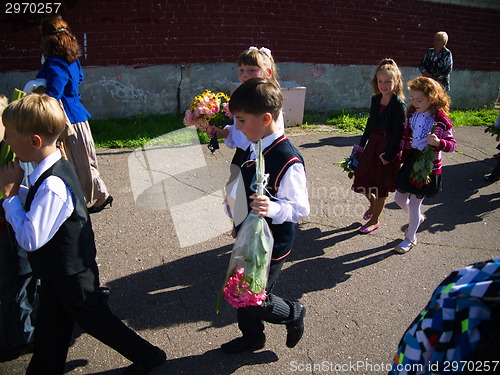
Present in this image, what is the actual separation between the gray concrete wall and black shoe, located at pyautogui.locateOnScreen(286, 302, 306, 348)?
6.53 meters

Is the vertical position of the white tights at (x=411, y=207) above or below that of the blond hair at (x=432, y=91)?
below

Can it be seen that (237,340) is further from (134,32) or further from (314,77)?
(314,77)

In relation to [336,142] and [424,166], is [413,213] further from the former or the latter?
[336,142]

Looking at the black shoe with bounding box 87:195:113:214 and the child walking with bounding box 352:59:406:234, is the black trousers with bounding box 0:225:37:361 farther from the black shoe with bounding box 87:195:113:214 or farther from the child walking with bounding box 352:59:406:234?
the child walking with bounding box 352:59:406:234

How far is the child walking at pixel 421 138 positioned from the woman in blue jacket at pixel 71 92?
326 cm

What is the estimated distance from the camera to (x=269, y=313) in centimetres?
273

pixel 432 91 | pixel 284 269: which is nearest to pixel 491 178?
pixel 432 91

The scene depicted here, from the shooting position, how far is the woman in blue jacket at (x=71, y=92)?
14.2 feet

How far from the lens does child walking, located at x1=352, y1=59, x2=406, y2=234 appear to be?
4.24 metres

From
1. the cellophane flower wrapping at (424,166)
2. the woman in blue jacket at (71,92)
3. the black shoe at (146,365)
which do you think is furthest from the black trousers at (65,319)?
the cellophane flower wrapping at (424,166)

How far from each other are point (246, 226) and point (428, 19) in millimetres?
10236

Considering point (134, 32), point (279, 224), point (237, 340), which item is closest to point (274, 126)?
point (279, 224)

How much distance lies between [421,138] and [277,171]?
2.21 m

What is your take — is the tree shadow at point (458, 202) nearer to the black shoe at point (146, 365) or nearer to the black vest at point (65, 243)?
the black shoe at point (146, 365)
